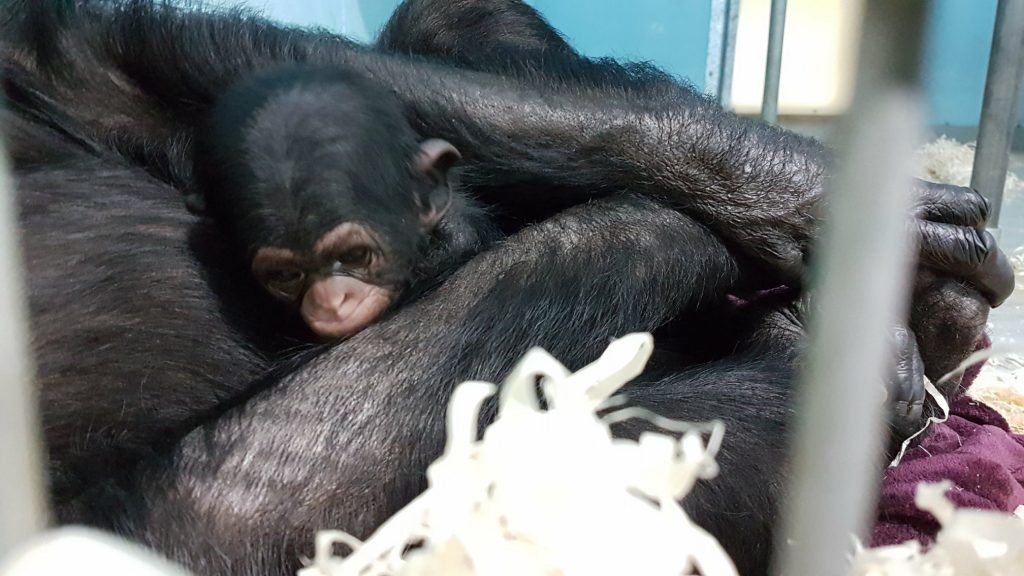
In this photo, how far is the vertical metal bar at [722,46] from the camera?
119 inches

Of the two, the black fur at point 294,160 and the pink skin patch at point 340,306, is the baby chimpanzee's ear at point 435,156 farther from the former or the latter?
the pink skin patch at point 340,306

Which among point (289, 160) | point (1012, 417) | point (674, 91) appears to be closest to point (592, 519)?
point (289, 160)

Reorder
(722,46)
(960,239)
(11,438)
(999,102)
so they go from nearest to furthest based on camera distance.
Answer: (11,438) → (960,239) → (999,102) → (722,46)

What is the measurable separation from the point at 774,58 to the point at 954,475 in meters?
1.34

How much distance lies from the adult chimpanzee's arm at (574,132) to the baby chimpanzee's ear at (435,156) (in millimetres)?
26

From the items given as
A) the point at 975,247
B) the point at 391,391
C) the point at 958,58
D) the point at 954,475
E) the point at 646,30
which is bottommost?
the point at 954,475

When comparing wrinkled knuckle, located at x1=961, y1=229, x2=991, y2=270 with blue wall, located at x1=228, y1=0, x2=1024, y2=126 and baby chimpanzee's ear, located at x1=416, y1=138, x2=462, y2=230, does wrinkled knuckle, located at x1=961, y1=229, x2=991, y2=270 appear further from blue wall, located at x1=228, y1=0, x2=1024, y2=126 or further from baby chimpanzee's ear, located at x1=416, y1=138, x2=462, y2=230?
blue wall, located at x1=228, y1=0, x2=1024, y2=126

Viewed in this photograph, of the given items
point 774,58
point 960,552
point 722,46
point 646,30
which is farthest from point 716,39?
point 960,552

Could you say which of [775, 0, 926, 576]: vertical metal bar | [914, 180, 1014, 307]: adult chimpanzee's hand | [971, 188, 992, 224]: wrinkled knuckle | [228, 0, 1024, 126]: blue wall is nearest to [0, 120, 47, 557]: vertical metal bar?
[775, 0, 926, 576]: vertical metal bar

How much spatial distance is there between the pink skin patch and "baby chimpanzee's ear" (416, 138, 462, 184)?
0.19 meters

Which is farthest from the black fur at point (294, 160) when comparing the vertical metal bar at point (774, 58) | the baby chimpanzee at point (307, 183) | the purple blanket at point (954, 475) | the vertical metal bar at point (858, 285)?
the vertical metal bar at point (774, 58)

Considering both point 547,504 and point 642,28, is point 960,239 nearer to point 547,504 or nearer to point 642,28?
point 547,504

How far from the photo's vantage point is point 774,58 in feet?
7.13

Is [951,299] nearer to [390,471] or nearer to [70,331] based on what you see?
[390,471]
